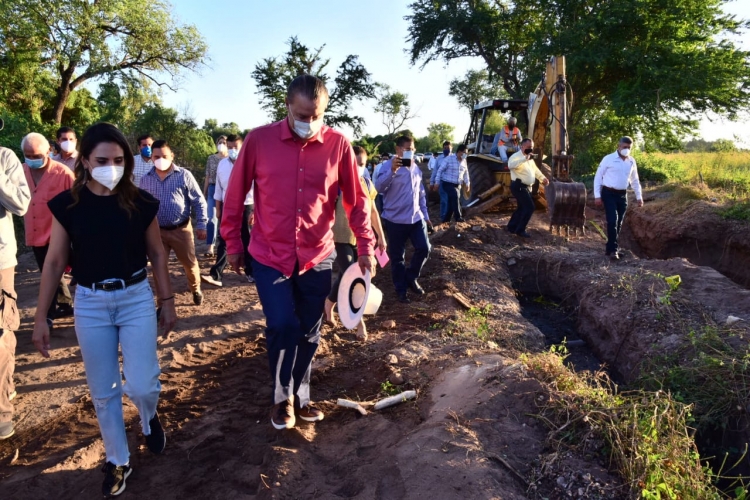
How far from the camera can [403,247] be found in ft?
21.7

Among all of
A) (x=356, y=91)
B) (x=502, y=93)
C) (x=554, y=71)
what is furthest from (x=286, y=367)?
(x=502, y=93)

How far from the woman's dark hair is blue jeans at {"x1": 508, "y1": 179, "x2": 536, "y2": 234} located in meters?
8.01

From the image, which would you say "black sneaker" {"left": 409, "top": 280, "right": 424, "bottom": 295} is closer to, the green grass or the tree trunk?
the green grass

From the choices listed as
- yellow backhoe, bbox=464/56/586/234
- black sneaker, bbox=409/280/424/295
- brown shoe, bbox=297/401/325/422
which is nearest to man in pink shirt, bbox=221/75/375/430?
brown shoe, bbox=297/401/325/422

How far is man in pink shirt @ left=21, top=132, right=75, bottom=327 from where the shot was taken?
176 inches

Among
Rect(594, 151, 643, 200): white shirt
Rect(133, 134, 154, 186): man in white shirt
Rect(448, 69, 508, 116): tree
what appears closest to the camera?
Rect(133, 134, 154, 186): man in white shirt

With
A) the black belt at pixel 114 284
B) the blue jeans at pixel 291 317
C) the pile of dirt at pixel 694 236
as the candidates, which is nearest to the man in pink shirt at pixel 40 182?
the black belt at pixel 114 284

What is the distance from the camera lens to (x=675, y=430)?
289 centimetres

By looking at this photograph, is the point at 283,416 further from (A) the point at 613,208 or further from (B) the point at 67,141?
(A) the point at 613,208

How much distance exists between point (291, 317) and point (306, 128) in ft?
3.71

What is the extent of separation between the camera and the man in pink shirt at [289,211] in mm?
3055

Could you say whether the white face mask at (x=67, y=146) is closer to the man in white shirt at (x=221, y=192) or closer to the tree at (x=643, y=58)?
the man in white shirt at (x=221, y=192)

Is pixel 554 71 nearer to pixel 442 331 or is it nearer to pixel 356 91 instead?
pixel 442 331

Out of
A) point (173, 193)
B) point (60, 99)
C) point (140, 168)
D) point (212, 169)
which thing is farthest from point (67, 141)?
point (60, 99)
